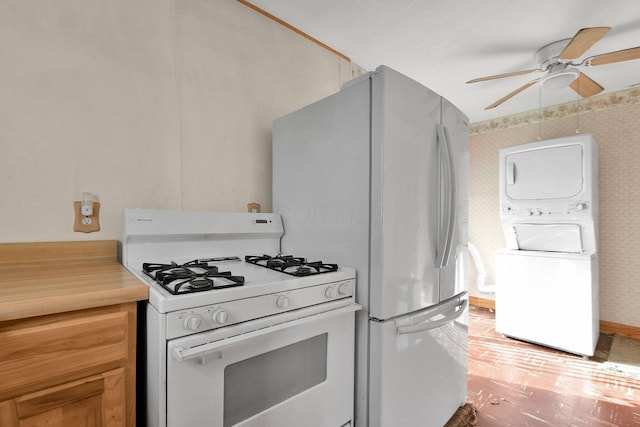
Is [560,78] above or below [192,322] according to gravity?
above

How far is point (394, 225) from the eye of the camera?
4.28 ft

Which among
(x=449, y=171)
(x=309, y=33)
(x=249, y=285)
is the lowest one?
(x=249, y=285)

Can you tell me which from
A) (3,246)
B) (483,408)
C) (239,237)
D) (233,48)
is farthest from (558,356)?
(3,246)

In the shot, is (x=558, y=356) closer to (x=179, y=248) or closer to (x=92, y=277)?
(x=179, y=248)

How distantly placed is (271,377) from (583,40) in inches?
97.5

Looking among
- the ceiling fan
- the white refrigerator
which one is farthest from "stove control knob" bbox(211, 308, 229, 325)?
the ceiling fan

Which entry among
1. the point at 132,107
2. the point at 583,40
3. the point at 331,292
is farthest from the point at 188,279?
the point at 583,40

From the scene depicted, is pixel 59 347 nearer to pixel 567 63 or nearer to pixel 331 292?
pixel 331 292

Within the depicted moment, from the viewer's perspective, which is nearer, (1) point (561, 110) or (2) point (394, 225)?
(2) point (394, 225)

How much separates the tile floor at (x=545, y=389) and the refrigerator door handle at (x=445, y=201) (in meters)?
1.16

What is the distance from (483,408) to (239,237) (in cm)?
Result: 190

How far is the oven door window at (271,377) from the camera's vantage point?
1028 mm

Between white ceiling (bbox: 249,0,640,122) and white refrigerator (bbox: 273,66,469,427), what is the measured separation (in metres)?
0.81

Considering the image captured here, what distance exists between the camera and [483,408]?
1.98m
